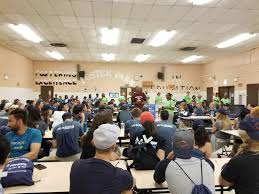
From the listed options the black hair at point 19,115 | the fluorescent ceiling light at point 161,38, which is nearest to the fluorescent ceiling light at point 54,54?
the fluorescent ceiling light at point 161,38

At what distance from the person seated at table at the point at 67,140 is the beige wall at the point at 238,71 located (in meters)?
10.1

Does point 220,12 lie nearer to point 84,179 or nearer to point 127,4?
point 127,4

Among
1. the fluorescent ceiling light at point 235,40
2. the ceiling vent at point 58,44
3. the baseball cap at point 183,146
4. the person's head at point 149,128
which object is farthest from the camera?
the ceiling vent at point 58,44

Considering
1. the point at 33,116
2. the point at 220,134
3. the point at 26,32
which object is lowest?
the point at 220,134

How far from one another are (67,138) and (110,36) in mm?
6576

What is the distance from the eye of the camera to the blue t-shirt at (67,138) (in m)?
4.57

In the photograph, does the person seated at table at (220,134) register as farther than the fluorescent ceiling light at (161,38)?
No

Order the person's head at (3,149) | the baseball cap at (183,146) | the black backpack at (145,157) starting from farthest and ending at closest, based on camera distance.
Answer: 1. the black backpack at (145,157)
2. the baseball cap at (183,146)
3. the person's head at (3,149)

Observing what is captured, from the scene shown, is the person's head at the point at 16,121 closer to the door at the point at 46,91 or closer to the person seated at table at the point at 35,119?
the person seated at table at the point at 35,119

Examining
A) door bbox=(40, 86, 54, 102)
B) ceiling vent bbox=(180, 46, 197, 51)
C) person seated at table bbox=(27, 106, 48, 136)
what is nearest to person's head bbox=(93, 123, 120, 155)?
person seated at table bbox=(27, 106, 48, 136)

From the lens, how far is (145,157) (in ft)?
10.7

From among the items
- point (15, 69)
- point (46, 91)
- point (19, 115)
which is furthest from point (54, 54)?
point (19, 115)

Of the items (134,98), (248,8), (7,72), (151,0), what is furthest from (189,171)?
(7,72)

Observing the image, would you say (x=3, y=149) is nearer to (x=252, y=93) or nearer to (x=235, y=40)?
(x=235, y=40)
